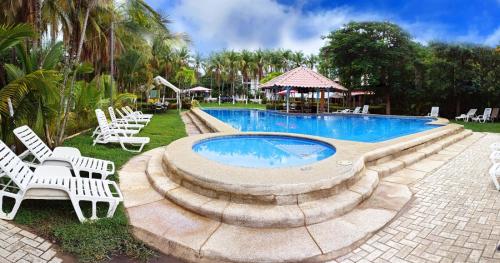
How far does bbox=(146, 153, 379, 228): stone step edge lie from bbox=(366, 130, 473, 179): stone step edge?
1.59 meters

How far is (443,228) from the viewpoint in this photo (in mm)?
3951

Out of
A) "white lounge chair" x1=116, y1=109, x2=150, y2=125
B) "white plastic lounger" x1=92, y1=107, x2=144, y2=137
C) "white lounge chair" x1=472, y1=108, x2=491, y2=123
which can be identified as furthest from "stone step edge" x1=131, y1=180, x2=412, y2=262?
"white lounge chair" x1=472, y1=108, x2=491, y2=123

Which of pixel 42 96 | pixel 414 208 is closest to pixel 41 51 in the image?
pixel 42 96

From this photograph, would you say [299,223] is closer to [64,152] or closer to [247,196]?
[247,196]

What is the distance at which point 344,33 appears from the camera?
2539 centimetres

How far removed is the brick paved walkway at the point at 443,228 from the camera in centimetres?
334

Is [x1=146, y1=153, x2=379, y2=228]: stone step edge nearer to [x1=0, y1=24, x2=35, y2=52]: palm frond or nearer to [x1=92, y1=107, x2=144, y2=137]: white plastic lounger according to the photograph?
[x1=0, y1=24, x2=35, y2=52]: palm frond

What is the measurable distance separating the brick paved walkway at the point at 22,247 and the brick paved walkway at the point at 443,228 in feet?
10.2

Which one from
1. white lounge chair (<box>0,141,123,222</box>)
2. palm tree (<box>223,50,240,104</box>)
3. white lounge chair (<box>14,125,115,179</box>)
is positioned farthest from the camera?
palm tree (<box>223,50,240,104</box>)

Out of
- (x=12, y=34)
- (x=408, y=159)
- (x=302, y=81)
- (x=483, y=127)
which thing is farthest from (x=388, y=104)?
(x=12, y=34)

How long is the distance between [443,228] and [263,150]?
5.31 metres

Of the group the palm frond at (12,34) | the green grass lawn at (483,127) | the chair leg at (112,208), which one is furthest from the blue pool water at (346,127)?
the palm frond at (12,34)

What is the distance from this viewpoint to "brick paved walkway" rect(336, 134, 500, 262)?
11.0ft

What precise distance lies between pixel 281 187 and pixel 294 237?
776 millimetres
